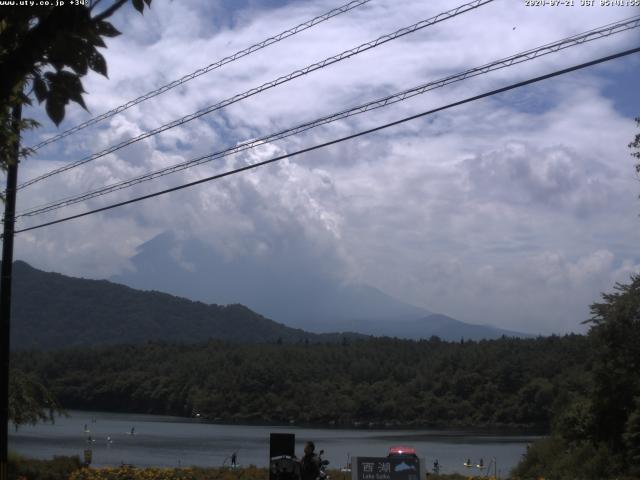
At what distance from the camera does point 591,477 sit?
24.7 metres

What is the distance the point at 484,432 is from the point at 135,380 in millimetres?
51786

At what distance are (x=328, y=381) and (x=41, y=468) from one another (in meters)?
91.0

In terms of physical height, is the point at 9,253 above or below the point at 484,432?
above

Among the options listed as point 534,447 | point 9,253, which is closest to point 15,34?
point 9,253

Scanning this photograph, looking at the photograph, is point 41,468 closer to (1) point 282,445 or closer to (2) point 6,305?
(2) point 6,305


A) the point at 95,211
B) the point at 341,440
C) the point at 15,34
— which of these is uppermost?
the point at 95,211

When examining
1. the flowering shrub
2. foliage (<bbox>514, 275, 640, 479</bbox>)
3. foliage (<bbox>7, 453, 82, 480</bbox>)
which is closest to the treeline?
foliage (<bbox>514, 275, 640, 479</bbox>)

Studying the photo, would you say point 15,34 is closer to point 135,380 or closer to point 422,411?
point 422,411

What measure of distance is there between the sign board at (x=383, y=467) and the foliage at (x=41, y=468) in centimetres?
1060

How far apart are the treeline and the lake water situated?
26.8 feet

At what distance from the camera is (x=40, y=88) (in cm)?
492

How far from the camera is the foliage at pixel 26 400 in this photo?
2606 centimetres

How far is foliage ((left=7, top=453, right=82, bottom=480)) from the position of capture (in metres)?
22.8

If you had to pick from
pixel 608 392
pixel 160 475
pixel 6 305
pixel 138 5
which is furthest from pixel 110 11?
pixel 608 392
